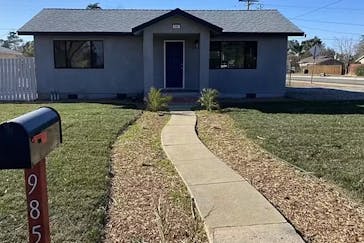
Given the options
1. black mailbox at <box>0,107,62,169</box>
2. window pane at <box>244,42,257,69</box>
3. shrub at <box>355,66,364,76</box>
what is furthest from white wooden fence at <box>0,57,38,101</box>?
shrub at <box>355,66,364,76</box>

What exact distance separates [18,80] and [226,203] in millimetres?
16546

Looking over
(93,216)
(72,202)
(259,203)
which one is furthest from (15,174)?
(259,203)

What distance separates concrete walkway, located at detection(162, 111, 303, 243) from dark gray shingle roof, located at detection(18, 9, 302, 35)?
39.8 feet

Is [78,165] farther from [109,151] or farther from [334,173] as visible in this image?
[334,173]

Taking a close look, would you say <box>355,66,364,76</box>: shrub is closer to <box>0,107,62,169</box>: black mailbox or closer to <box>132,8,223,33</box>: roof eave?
<box>132,8,223,33</box>: roof eave

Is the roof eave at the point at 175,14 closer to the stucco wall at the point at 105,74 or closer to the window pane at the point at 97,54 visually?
the stucco wall at the point at 105,74

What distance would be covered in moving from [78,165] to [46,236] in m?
4.04

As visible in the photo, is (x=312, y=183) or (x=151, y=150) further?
(x=151, y=150)

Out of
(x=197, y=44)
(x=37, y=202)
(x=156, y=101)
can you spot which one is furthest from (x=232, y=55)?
(x=37, y=202)

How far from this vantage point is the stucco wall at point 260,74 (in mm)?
19297

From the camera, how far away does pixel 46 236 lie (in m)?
2.82

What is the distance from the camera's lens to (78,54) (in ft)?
61.6

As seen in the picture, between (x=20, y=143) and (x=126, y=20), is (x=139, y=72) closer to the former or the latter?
(x=126, y=20)

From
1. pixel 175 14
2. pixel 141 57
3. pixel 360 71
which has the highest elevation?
pixel 175 14
